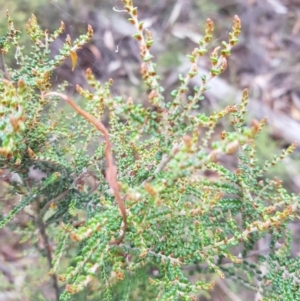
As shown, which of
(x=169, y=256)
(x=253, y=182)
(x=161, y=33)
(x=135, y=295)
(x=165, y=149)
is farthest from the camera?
(x=161, y=33)

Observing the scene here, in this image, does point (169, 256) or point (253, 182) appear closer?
point (169, 256)

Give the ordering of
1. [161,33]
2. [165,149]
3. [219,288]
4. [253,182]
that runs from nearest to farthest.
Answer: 1. [165,149]
2. [253,182]
3. [219,288]
4. [161,33]

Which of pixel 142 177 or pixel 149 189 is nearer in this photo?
pixel 149 189

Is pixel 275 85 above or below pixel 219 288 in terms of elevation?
above

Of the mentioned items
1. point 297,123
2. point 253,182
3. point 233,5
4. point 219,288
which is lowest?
point 219,288

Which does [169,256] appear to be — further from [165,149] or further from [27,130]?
[27,130]

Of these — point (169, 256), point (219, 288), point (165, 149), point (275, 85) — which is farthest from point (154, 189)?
point (275, 85)

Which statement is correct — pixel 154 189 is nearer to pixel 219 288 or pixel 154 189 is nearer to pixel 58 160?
pixel 58 160
